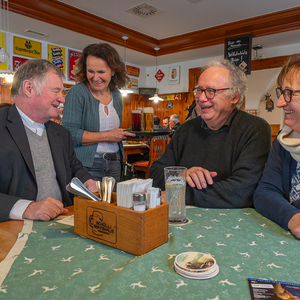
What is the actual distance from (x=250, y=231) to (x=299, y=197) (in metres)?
0.38

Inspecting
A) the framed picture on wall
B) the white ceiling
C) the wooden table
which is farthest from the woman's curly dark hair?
the framed picture on wall

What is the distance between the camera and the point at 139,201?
31.9 inches

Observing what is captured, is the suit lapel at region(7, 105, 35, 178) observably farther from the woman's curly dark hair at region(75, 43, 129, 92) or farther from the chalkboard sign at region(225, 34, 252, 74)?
the chalkboard sign at region(225, 34, 252, 74)

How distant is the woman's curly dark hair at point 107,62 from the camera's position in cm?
→ 203

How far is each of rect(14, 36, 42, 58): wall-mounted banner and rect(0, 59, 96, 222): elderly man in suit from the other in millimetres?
6045

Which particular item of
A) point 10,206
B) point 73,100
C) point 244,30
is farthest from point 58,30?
point 10,206

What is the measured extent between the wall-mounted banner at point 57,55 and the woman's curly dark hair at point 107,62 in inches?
223

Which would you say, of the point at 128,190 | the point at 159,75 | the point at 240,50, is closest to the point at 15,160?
the point at 128,190

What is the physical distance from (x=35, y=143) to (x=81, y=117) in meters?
0.61

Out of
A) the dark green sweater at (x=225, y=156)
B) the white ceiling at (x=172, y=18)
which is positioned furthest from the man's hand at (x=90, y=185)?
the white ceiling at (x=172, y=18)

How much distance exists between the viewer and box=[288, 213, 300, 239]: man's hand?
93cm

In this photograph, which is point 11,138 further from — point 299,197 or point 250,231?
point 299,197

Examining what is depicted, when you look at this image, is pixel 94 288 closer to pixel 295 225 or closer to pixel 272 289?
pixel 272 289

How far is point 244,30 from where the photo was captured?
6043mm
